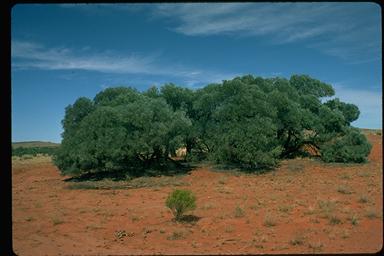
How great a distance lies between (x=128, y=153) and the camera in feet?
73.8

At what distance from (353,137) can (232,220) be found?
18.0 m

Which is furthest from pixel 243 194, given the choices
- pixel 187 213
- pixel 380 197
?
pixel 380 197

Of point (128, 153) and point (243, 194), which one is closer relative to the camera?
point (243, 194)

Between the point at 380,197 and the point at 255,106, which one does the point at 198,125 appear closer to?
the point at 255,106

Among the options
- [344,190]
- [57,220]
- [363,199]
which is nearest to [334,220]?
[363,199]

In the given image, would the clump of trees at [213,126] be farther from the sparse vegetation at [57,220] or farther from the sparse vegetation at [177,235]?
the sparse vegetation at [177,235]

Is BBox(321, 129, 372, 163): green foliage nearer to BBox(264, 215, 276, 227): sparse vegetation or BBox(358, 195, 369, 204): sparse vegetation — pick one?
BBox(358, 195, 369, 204): sparse vegetation

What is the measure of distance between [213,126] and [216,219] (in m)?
14.5

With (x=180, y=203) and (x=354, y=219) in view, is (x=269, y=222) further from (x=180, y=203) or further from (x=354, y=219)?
(x=180, y=203)

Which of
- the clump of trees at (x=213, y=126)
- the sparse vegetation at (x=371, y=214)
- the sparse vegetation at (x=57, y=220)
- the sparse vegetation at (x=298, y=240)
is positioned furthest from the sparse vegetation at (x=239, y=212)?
the clump of trees at (x=213, y=126)

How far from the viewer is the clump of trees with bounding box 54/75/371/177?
75.1ft

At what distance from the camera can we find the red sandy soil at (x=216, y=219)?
31.4 ft

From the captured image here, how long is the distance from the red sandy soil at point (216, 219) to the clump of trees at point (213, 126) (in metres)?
3.85

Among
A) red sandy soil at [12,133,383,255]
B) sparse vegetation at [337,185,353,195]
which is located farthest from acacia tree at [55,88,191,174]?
sparse vegetation at [337,185,353,195]
